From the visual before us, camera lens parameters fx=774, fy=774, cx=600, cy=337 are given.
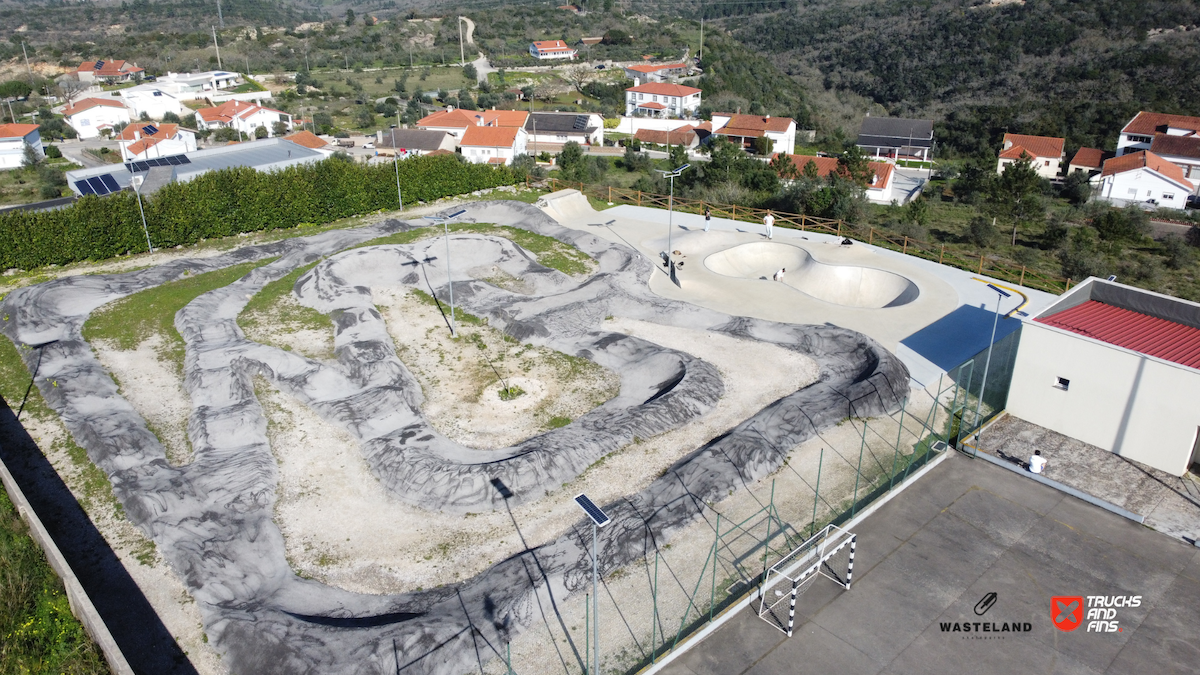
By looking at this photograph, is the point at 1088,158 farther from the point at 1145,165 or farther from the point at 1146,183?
the point at 1146,183

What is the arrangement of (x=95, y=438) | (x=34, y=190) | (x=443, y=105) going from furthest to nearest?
(x=443, y=105)
(x=34, y=190)
(x=95, y=438)

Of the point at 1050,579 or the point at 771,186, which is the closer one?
the point at 1050,579

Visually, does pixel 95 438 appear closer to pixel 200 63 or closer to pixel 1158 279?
pixel 1158 279

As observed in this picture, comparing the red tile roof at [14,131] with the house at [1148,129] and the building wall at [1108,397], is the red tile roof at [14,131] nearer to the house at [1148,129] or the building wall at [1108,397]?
the building wall at [1108,397]

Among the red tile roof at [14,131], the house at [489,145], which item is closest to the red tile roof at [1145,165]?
the house at [489,145]

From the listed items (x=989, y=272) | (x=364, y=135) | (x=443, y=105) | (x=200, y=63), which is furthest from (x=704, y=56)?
(x=989, y=272)

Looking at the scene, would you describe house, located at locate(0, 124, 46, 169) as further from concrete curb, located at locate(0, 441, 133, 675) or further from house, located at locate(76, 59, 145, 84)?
concrete curb, located at locate(0, 441, 133, 675)
